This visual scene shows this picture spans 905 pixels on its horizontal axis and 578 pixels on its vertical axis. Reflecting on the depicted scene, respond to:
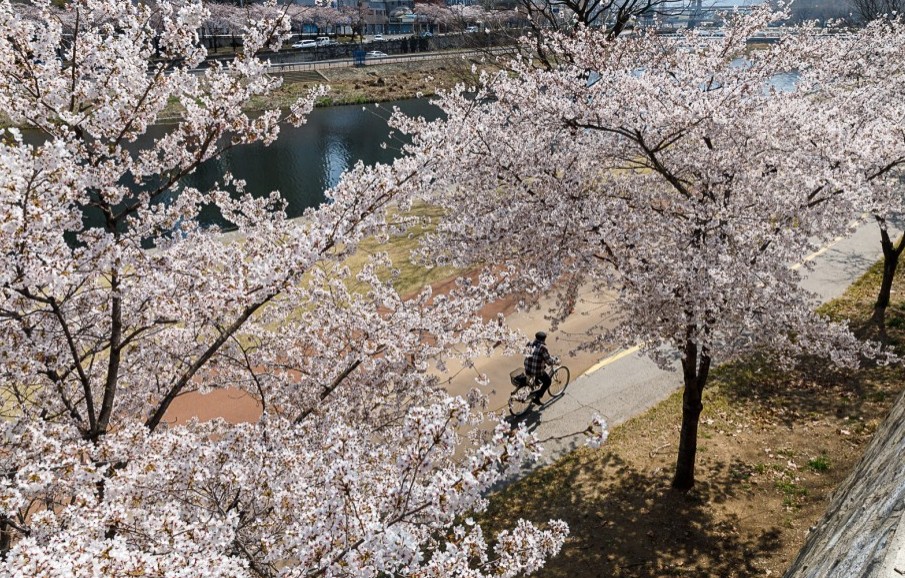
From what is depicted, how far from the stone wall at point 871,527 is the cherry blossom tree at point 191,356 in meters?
1.63

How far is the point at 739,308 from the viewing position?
280 inches

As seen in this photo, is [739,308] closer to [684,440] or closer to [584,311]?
[684,440]

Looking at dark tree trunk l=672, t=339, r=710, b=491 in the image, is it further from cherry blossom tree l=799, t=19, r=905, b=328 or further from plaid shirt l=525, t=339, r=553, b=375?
cherry blossom tree l=799, t=19, r=905, b=328

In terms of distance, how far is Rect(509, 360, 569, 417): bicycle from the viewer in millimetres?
10453

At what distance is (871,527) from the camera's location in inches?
93.8

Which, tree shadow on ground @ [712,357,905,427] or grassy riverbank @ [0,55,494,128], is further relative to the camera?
grassy riverbank @ [0,55,494,128]

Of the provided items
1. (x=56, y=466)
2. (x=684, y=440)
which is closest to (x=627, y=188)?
(x=684, y=440)

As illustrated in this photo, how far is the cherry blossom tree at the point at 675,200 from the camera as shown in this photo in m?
7.27

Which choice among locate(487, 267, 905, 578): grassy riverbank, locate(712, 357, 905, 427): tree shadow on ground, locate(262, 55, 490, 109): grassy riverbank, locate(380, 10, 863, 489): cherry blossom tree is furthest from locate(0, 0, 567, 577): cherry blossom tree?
locate(262, 55, 490, 109): grassy riverbank

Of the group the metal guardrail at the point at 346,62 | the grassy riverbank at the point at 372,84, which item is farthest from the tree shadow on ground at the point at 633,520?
the metal guardrail at the point at 346,62

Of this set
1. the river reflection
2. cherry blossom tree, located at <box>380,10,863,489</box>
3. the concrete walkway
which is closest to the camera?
cherry blossom tree, located at <box>380,10,863,489</box>

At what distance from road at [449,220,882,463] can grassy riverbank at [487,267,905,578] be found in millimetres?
423

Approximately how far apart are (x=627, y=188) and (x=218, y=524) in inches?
296

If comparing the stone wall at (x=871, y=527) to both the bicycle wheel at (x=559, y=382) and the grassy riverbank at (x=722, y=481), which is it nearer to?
the grassy riverbank at (x=722, y=481)
